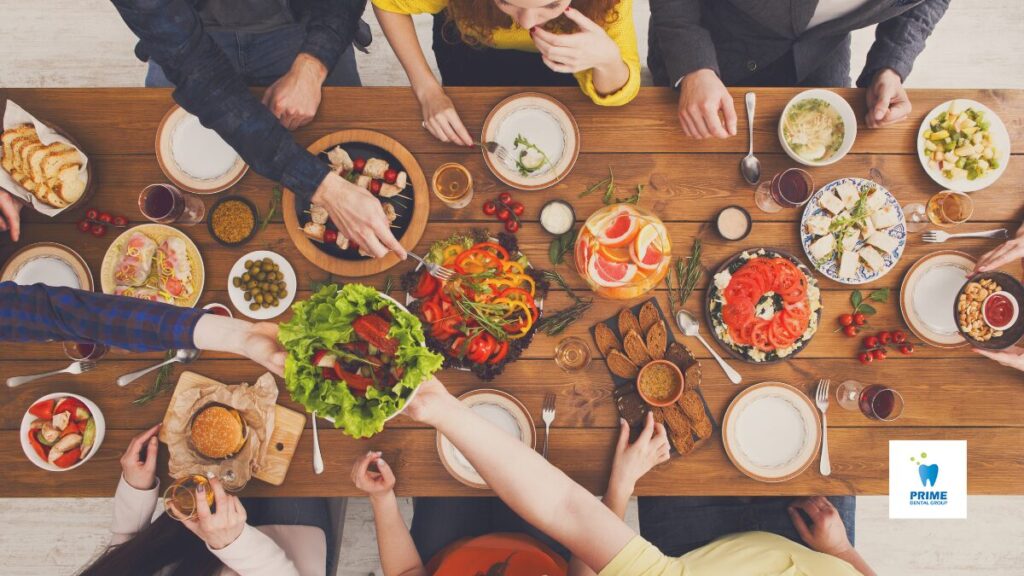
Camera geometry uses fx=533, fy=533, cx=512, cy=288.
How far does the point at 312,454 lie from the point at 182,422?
42cm

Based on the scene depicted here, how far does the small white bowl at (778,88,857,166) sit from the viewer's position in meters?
1.71

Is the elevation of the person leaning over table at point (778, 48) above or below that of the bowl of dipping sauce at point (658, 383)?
above

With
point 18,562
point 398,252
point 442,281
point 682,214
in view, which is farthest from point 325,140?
point 18,562

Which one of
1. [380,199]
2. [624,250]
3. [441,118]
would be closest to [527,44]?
[441,118]

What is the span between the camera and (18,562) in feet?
9.33

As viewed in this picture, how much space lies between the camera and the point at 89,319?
59.9 inches

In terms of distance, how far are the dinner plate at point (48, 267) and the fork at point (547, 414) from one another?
153 cm

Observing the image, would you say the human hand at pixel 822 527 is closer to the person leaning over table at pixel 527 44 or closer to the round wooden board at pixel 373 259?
the person leaning over table at pixel 527 44

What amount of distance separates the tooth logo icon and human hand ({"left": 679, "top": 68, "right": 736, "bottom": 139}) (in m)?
1.21

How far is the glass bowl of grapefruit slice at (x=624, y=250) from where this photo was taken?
151cm

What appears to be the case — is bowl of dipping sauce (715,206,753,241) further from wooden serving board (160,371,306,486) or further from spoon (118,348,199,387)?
spoon (118,348,199,387)

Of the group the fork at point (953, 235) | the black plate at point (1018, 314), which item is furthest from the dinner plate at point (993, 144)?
the black plate at point (1018, 314)

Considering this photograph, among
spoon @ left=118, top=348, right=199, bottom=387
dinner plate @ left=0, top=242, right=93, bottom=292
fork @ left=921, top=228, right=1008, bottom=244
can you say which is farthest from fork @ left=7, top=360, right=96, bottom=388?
fork @ left=921, top=228, right=1008, bottom=244

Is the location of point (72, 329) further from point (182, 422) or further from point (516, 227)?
point (516, 227)
